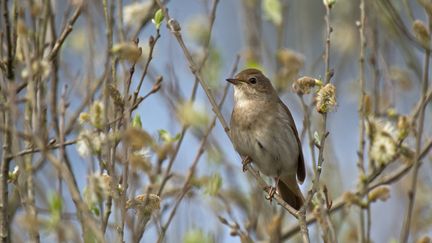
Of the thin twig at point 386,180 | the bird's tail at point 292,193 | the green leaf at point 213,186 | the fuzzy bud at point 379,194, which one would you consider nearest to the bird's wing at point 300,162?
the bird's tail at point 292,193

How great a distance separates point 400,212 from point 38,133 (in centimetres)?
514

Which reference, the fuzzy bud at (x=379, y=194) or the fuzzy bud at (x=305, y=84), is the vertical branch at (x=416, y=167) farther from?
the fuzzy bud at (x=305, y=84)

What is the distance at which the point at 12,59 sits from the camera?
3355mm

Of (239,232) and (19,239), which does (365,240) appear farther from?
(19,239)

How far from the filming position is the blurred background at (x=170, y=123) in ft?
10.0

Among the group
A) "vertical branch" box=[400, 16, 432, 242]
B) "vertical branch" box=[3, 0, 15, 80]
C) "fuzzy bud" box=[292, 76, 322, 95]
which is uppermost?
"vertical branch" box=[3, 0, 15, 80]

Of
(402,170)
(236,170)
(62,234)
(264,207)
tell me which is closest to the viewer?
(62,234)

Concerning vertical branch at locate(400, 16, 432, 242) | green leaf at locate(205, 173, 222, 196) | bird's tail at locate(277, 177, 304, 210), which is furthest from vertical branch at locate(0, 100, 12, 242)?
bird's tail at locate(277, 177, 304, 210)

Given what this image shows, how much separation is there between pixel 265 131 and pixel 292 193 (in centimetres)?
80

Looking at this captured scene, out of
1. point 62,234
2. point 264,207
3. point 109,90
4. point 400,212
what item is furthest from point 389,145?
point 400,212

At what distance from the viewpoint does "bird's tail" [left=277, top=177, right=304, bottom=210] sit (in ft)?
20.6

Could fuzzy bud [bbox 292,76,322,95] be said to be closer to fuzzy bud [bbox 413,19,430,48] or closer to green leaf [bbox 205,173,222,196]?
fuzzy bud [bbox 413,19,430,48]

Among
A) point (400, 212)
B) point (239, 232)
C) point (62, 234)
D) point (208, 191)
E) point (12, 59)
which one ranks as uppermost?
point (400, 212)

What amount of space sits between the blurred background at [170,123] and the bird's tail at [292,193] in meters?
0.11
